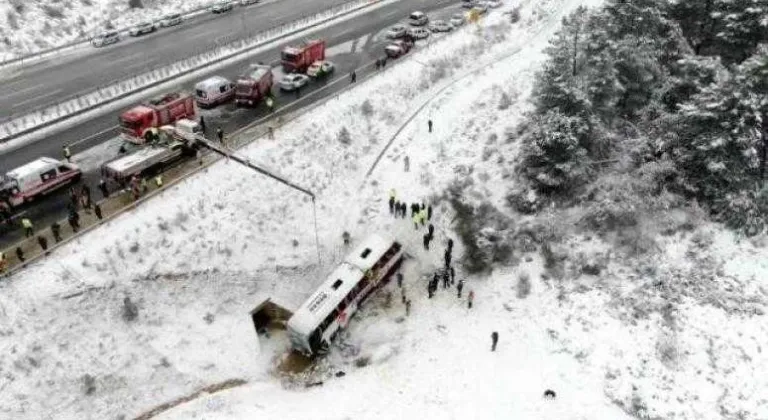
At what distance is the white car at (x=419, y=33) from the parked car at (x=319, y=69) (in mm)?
9956

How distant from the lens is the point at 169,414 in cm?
2511

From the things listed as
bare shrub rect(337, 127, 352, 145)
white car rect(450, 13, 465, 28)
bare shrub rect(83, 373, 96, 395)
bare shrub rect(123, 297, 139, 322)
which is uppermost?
white car rect(450, 13, 465, 28)

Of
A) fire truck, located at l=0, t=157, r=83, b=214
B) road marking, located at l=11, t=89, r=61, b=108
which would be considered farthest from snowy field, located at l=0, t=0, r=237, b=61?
fire truck, located at l=0, t=157, r=83, b=214

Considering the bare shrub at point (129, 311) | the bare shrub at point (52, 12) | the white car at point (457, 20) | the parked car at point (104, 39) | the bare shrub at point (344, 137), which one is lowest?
the bare shrub at point (129, 311)

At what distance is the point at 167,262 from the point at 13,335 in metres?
6.95

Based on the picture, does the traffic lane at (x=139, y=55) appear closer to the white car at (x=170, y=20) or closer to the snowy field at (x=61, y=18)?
the white car at (x=170, y=20)

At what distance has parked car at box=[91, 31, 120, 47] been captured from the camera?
52.8 m

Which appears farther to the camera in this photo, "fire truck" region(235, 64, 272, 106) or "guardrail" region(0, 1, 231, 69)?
"guardrail" region(0, 1, 231, 69)

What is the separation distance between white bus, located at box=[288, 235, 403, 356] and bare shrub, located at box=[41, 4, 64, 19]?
4397 centimetres

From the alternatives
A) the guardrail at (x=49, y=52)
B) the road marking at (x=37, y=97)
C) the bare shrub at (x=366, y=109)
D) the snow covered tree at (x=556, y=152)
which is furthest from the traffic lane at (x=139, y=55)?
the snow covered tree at (x=556, y=152)

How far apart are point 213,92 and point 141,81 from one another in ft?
23.6

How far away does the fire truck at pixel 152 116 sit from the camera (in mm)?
36094

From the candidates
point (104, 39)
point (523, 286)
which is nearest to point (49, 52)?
point (104, 39)

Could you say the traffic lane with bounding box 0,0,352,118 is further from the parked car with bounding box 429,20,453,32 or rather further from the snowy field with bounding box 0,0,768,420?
the snowy field with bounding box 0,0,768,420
